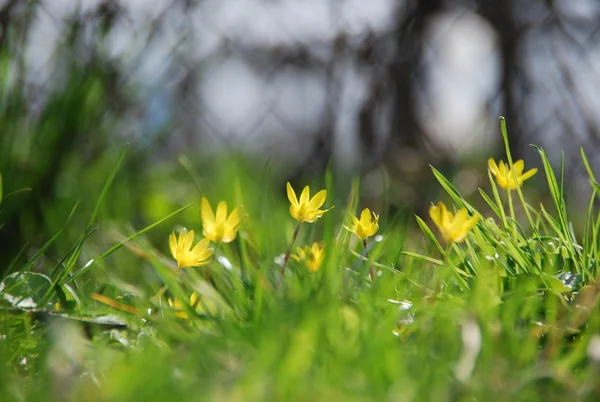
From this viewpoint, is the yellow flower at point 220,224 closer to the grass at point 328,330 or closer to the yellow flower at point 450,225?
the grass at point 328,330

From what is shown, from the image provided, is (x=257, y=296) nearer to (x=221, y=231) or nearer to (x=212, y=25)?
(x=221, y=231)

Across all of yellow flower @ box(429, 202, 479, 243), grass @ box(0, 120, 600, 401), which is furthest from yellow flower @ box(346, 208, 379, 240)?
yellow flower @ box(429, 202, 479, 243)

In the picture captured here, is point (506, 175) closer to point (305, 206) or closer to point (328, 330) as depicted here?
point (305, 206)

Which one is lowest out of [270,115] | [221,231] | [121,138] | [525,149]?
[525,149]

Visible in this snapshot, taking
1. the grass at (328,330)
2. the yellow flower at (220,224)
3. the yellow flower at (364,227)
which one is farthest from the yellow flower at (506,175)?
the yellow flower at (220,224)

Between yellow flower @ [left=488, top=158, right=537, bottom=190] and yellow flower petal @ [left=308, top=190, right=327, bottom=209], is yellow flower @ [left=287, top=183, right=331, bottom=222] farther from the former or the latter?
yellow flower @ [left=488, top=158, right=537, bottom=190]

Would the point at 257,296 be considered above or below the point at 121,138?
above

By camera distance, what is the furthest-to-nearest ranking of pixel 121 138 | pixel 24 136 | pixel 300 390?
pixel 121 138
pixel 24 136
pixel 300 390

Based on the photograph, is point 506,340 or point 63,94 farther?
point 63,94

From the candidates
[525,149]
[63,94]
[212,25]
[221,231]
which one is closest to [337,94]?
[212,25]

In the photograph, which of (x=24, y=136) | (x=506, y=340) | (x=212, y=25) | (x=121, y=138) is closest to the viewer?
(x=506, y=340)
